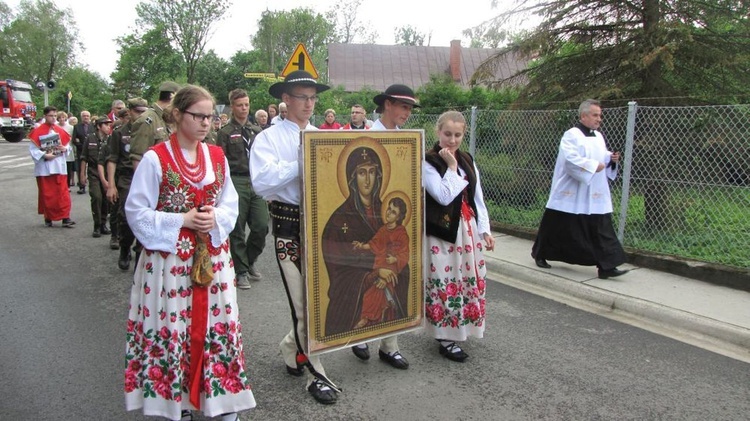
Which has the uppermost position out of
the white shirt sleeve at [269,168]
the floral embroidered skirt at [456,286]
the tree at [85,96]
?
the tree at [85,96]

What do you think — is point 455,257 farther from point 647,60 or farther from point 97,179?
point 97,179

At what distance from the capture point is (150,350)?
2.71 metres

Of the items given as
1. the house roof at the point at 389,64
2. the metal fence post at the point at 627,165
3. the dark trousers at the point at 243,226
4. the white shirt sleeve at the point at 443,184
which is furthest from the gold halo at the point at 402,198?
the house roof at the point at 389,64

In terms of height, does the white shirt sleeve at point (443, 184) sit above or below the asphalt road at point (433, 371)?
above

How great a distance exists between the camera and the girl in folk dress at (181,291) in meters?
2.70

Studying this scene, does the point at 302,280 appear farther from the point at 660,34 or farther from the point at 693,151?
the point at 660,34

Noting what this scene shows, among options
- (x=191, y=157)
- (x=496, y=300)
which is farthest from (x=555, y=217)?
(x=191, y=157)

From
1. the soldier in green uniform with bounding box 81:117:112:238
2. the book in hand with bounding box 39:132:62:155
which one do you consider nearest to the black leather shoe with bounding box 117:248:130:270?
the soldier in green uniform with bounding box 81:117:112:238

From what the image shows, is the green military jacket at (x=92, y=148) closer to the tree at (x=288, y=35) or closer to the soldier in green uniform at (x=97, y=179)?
the soldier in green uniform at (x=97, y=179)

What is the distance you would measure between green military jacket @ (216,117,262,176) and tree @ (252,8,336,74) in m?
46.2

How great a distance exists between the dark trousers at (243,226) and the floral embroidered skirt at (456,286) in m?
2.44

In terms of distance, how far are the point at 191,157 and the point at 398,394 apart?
1888 mm

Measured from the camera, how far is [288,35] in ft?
182

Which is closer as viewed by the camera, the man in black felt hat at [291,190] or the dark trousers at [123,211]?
the man in black felt hat at [291,190]
